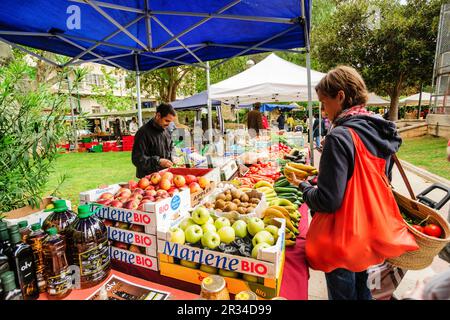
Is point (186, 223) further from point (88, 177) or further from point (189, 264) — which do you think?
point (88, 177)

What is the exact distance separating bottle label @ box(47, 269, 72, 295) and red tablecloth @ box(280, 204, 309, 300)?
3.84ft

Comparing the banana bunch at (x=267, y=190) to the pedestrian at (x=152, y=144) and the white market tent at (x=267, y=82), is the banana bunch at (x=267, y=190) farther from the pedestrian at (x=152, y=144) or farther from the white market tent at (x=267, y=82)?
the white market tent at (x=267, y=82)

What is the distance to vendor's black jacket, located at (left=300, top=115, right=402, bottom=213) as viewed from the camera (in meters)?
1.45

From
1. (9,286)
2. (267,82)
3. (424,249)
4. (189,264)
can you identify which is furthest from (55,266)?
(267,82)

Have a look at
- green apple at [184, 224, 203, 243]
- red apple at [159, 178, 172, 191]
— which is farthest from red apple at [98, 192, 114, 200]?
green apple at [184, 224, 203, 243]

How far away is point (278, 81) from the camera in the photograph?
6.59 metres

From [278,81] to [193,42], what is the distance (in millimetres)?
2780

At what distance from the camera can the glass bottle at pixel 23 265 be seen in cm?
120

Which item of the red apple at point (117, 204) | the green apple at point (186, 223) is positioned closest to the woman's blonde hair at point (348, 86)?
the green apple at point (186, 223)

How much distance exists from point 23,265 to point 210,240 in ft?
3.00

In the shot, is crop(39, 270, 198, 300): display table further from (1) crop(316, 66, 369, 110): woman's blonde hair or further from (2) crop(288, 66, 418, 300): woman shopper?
(1) crop(316, 66, 369, 110): woman's blonde hair

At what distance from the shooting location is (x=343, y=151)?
4.72ft
